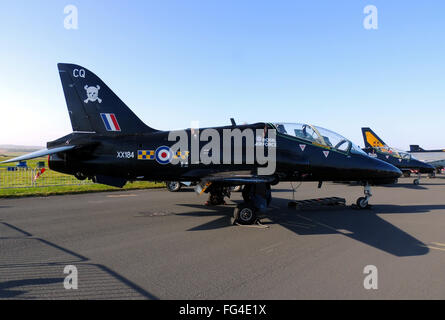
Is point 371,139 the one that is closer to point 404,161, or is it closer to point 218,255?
point 404,161

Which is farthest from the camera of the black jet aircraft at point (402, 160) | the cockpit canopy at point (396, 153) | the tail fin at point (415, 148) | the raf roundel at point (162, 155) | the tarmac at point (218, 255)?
the tail fin at point (415, 148)

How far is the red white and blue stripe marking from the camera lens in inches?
361

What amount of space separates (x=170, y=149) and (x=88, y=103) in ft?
10.9

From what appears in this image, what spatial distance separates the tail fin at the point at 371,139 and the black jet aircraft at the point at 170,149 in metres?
23.8

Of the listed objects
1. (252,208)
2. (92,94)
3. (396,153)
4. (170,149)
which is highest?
(92,94)

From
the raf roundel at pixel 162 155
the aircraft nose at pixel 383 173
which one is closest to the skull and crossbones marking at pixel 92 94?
the raf roundel at pixel 162 155

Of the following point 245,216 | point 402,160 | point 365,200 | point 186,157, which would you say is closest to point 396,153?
point 402,160

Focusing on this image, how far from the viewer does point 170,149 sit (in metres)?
8.88

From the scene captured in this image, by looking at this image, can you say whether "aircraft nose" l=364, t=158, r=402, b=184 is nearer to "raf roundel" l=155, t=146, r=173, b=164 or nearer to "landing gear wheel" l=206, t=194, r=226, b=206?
"landing gear wheel" l=206, t=194, r=226, b=206

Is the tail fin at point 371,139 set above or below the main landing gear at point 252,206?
above

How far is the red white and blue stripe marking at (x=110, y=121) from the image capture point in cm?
918

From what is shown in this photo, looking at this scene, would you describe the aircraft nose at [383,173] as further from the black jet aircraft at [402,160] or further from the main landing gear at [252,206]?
the black jet aircraft at [402,160]
